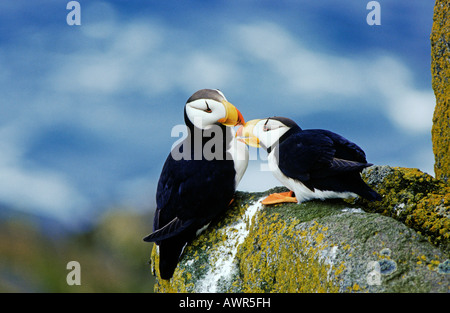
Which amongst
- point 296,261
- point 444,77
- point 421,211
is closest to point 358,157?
point 421,211

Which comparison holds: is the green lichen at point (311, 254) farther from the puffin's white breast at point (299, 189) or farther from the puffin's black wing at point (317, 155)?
the puffin's black wing at point (317, 155)

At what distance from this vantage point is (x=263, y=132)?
4.29 m

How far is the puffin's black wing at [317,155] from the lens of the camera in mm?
3811

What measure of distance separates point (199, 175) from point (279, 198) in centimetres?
69

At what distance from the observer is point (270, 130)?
4277mm

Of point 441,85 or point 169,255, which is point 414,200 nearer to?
point 441,85

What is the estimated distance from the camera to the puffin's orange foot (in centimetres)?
415

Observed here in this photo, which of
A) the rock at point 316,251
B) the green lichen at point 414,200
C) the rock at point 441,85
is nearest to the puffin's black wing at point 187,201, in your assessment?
the rock at point 316,251

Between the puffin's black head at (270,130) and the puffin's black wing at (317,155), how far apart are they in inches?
7.2

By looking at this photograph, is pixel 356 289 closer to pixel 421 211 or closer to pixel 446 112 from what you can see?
pixel 421 211

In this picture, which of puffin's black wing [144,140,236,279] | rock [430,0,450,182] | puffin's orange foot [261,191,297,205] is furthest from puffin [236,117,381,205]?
rock [430,0,450,182]

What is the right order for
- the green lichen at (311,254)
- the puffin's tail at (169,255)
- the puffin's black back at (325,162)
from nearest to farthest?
1. the green lichen at (311,254)
2. the puffin's black back at (325,162)
3. the puffin's tail at (169,255)

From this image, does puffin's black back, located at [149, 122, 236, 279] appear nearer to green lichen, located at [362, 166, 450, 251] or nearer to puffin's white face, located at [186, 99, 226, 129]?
puffin's white face, located at [186, 99, 226, 129]

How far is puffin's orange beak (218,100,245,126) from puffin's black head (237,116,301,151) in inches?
6.6
